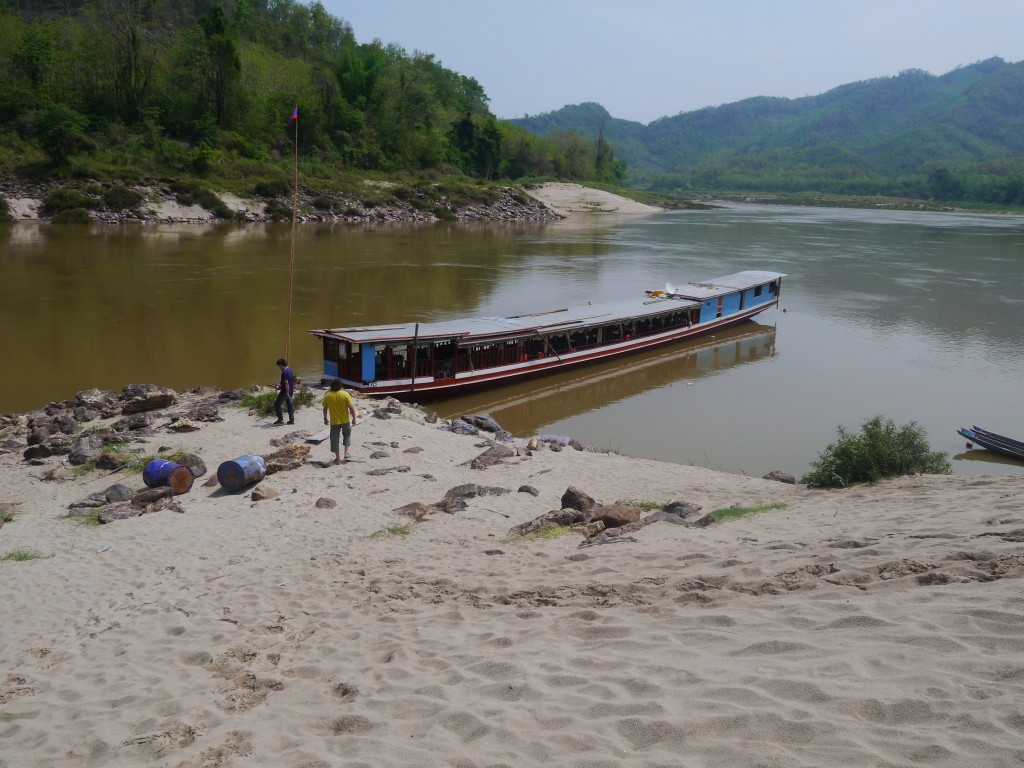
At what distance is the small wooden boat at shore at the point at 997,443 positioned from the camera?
51.3ft

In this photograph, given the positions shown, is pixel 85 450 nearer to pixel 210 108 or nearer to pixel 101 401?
pixel 101 401

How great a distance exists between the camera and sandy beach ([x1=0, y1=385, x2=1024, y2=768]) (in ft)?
13.8

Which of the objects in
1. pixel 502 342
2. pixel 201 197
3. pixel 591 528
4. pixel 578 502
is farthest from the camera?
pixel 201 197

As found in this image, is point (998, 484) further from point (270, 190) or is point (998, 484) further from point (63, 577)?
point (270, 190)

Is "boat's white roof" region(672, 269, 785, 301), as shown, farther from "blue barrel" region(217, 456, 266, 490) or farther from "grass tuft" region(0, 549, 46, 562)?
"grass tuft" region(0, 549, 46, 562)

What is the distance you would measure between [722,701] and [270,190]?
67842mm

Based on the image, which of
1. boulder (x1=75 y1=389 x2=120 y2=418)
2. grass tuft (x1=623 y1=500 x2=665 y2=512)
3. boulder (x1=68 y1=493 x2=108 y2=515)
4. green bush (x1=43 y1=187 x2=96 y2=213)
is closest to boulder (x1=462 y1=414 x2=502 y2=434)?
grass tuft (x1=623 y1=500 x2=665 y2=512)

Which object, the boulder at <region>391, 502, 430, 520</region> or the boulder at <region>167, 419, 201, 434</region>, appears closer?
the boulder at <region>391, 502, 430, 520</region>

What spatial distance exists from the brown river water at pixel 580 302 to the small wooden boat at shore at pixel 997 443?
0.92 ft

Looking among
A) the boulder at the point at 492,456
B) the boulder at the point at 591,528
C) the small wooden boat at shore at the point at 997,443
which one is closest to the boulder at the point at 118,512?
the boulder at the point at 492,456

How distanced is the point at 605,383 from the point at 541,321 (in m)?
2.79

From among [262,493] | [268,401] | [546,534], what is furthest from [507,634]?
[268,401]

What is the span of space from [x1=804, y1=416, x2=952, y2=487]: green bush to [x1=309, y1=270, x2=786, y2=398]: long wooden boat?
32.3ft

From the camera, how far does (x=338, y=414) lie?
12.1 meters
